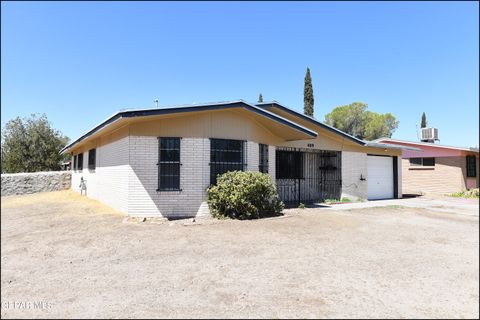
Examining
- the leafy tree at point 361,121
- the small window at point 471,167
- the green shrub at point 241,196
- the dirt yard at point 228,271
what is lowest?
the dirt yard at point 228,271

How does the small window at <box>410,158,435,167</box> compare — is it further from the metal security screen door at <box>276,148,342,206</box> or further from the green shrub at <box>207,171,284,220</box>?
the green shrub at <box>207,171,284,220</box>

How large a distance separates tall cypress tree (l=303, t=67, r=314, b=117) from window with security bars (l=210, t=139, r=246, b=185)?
23425 millimetres

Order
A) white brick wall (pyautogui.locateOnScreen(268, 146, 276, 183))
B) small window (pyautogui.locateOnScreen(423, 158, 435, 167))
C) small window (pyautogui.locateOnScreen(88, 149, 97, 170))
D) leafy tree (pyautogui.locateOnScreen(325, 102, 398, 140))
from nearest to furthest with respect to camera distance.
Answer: white brick wall (pyautogui.locateOnScreen(268, 146, 276, 183)) < small window (pyautogui.locateOnScreen(88, 149, 97, 170)) < small window (pyautogui.locateOnScreen(423, 158, 435, 167)) < leafy tree (pyautogui.locateOnScreen(325, 102, 398, 140))

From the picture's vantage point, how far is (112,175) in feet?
34.1

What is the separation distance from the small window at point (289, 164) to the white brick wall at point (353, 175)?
7.32 ft

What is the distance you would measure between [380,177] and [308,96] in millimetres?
17857

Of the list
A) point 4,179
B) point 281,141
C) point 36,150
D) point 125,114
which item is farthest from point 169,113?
point 36,150

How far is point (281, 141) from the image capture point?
1241 centimetres

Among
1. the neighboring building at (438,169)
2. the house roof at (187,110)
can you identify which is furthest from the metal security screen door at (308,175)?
the neighboring building at (438,169)

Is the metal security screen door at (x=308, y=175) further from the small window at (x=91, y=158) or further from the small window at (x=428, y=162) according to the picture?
the small window at (x=428, y=162)

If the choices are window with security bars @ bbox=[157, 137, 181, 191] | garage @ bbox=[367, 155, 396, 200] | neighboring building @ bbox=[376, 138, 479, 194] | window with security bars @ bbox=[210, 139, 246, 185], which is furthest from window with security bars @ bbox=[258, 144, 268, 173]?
neighboring building @ bbox=[376, 138, 479, 194]

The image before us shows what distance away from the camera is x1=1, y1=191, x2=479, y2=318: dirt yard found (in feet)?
9.98

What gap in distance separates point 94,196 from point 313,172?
1012 cm

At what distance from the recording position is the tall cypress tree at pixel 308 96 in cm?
3184
